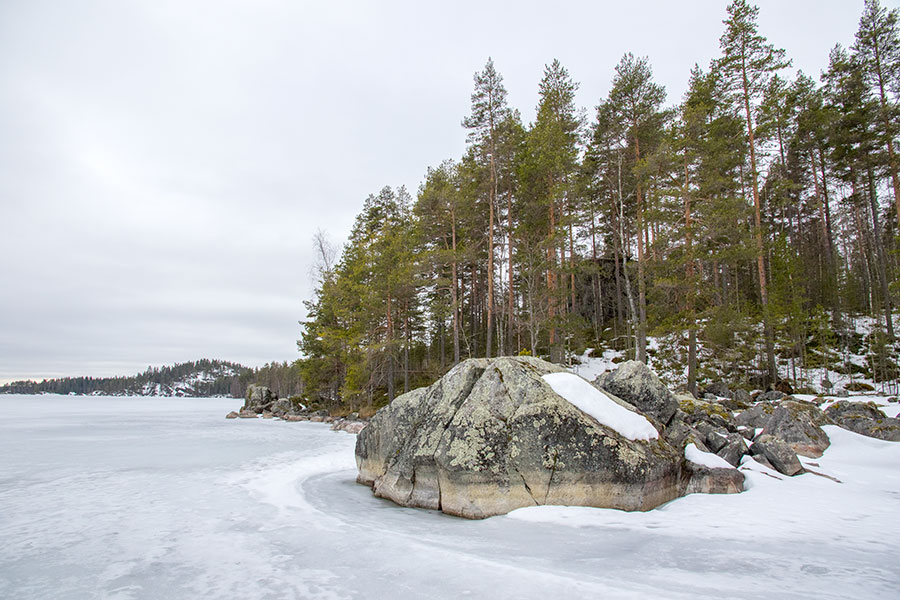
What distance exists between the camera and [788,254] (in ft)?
A: 66.7

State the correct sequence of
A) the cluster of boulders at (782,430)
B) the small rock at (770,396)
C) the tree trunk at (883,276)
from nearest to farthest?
the cluster of boulders at (782,430) < the small rock at (770,396) < the tree trunk at (883,276)

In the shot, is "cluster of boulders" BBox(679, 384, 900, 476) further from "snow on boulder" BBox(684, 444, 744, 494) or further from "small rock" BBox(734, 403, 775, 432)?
"snow on boulder" BBox(684, 444, 744, 494)

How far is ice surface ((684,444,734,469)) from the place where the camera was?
6812 mm

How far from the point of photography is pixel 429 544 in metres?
4.80

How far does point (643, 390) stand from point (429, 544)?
555 centimetres

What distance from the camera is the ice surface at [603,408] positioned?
21.4ft

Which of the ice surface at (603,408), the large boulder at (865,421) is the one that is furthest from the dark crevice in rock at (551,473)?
the large boulder at (865,421)

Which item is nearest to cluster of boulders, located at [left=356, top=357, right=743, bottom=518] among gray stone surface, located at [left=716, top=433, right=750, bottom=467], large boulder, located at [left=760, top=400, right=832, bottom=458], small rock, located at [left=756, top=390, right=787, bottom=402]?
gray stone surface, located at [left=716, top=433, right=750, bottom=467]

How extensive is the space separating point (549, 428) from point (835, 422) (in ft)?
31.9

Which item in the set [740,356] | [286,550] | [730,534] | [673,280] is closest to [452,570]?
[286,550]

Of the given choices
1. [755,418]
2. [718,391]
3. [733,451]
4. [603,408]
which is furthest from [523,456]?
[718,391]

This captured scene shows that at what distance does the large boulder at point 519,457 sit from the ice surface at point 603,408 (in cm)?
11

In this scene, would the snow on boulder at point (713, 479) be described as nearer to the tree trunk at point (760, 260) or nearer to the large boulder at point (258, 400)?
the tree trunk at point (760, 260)

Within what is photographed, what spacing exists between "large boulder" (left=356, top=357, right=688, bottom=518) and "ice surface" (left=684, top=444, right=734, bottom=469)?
0.41m
